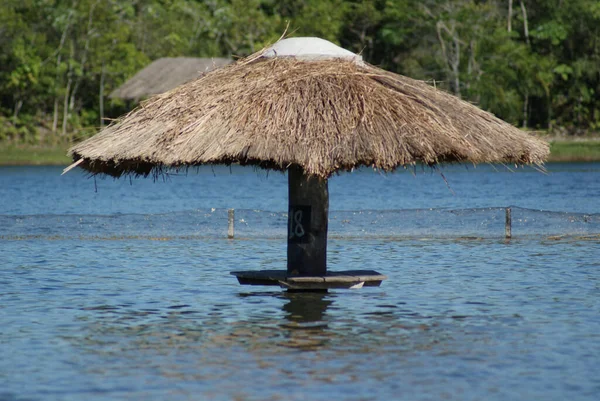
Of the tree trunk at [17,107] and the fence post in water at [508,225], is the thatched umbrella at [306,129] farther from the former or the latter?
the tree trunk at [17,107]

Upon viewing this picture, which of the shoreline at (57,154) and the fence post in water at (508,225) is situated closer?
the fence post in water at (508,225)

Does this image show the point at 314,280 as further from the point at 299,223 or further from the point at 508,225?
the point at 508,225

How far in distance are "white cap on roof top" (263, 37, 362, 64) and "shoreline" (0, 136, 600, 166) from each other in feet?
195

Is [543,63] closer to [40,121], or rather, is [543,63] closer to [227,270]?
[40,121]

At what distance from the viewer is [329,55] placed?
15.5 meters

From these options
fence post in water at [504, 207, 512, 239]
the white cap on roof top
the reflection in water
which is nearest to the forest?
fence post in water at [504, 207, 512, 239]

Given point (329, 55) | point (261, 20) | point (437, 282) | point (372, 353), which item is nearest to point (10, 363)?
point (372, 353)

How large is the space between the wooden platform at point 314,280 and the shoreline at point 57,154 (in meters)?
59.5

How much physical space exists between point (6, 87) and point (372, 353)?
221 feet

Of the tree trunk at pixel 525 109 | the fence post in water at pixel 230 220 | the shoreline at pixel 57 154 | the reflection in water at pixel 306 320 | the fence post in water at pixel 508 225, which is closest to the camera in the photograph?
the reflection in water at pixel 306 320

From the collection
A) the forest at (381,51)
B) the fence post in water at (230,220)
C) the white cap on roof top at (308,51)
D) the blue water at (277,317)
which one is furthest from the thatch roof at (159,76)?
the white cap on roof top at (308,51)

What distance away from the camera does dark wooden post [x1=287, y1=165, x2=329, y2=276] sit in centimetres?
1548

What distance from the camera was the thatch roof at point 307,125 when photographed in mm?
14312

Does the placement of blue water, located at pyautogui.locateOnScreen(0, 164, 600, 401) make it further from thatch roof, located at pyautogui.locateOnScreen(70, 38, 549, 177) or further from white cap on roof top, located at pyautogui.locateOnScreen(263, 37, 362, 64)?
white cap on roof top, located at pyautogui.locateOnScreen(263, 37, 362, 64)
